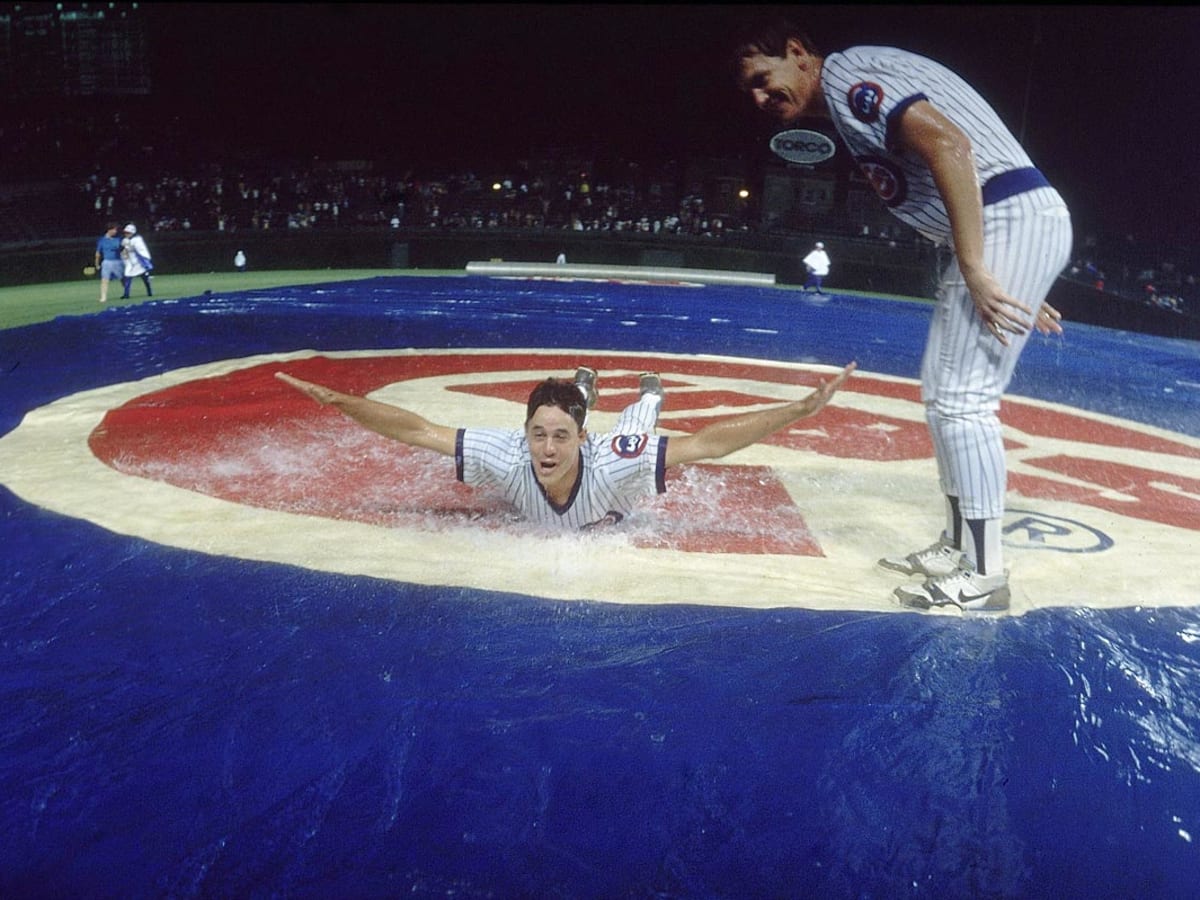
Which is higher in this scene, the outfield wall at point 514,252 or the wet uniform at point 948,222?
the wet uniform at point 948,222

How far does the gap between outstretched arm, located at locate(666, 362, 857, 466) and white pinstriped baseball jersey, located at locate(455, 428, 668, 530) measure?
0.09m

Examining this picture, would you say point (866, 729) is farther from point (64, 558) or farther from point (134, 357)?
point (134, 357)

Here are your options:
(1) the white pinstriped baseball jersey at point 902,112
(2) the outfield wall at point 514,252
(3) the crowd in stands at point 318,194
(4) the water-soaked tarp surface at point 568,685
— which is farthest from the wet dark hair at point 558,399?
(3) the crowd in stands at point 318,194

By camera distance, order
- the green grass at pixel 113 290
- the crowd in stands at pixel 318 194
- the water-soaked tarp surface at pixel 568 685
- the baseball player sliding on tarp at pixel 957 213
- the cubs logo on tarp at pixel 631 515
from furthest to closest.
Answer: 1. the crowd in stands at pixel 318 194
2. the green grass at pixel 113 290
3. the cubs logo on tarp at pixel 631 515
4. the baseball player sliding on tarp at pixel 957 213
5. the water-soaked tarp surface at pixel 568 685

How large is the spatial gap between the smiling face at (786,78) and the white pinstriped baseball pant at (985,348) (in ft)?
2.39

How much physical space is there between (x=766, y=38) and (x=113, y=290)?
18041 mm

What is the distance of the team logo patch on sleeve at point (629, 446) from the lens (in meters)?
3.73

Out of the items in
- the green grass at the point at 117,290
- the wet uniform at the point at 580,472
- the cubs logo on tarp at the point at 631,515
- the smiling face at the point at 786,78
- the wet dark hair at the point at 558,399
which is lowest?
the green grass at the point at 117,290

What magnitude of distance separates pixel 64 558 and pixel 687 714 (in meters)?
2.48

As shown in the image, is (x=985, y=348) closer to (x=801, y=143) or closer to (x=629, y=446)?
(x=629, y=446)

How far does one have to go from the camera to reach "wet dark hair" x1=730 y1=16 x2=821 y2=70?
311cm

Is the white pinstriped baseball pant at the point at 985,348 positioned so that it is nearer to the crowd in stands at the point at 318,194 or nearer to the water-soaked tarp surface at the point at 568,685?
the water-soaked tarp surface at the point at 568,685

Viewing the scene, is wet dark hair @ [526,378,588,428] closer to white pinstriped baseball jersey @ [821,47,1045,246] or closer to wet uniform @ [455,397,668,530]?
wet uniform @ [455,397,668,530]

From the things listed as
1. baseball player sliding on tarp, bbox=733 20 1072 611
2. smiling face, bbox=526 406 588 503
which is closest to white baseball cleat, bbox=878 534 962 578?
baseball player sliding on tarp, bbox=733 20 1072 611
